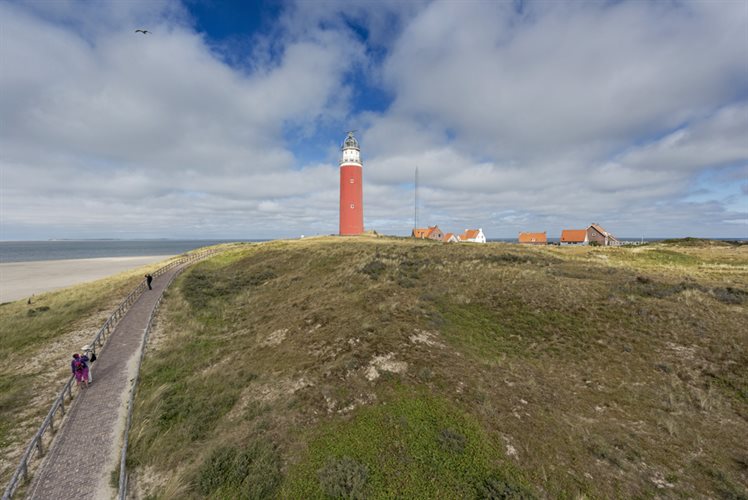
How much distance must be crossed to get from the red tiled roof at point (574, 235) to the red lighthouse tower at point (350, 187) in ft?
204

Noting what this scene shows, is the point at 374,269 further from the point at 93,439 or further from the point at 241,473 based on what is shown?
the point at 93,439

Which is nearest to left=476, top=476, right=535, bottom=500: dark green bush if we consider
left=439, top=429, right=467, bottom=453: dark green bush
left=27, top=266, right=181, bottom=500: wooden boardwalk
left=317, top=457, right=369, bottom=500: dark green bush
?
left=439, top=429, right=467, bottom=453: dark green bush

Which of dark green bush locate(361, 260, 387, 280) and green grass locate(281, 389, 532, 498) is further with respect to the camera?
dark green bush locate(361, 260, 387, 280)

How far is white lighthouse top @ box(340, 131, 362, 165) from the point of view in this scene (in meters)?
53.9

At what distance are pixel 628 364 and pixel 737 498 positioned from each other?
5.85 m

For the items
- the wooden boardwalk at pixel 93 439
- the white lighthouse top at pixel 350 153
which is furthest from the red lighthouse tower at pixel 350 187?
the wooden boardwalk at pixel 93 439

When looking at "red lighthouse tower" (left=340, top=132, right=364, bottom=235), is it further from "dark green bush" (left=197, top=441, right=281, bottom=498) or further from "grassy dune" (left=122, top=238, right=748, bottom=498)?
"dark green bush" (left=197, top=441, right=281, bottom=498)

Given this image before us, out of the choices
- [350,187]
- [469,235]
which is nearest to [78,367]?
[350,187]

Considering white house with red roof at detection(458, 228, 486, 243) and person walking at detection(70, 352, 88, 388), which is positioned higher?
white house with red roof at detection(458, 228, 486, 243)

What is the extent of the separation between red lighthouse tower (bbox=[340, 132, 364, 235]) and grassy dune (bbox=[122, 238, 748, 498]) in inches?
1368

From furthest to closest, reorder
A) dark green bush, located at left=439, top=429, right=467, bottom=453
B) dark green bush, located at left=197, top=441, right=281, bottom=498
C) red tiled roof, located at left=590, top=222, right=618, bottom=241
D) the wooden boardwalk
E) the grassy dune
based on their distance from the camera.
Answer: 1. red tiled roof, located at left=590, top=222, right=618, bottom=241
2. dark green bush, located at left=439, top=429, right=467, bottom=453
3. the wooden boardwalk
4. the grassy dune
5. dark green bush, located at left=197, top=441, right=281, bottom=498

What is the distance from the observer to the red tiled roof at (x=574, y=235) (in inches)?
3215

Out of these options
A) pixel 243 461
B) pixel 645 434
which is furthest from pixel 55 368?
pixel 645 434

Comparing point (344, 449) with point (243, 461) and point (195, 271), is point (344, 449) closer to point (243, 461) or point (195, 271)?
point (243, 461)
